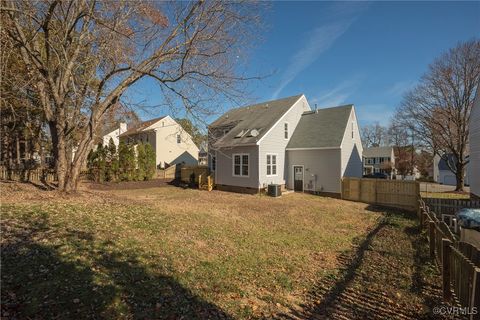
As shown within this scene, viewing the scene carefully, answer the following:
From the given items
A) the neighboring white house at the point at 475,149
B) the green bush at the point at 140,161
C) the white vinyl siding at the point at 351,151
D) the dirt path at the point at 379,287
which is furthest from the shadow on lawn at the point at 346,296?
the green bush at the point at 140,161

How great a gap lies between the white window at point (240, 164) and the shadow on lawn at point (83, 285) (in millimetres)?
14309

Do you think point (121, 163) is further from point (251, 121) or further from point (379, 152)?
point (379, 152)

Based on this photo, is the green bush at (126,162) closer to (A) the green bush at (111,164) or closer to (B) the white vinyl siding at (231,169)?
(A) the green bush at (111,164)

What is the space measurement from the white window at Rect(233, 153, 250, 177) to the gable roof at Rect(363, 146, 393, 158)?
1903 inches

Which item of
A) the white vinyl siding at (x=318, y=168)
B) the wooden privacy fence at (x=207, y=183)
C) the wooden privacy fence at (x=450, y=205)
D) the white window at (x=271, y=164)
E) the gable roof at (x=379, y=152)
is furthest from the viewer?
the gable roof at (x=379, y=152)

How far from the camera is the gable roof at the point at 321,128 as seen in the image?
1870cm

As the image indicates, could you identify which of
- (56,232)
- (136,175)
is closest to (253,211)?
(56,232)

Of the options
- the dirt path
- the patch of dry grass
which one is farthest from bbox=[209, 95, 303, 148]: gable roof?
the dirt path

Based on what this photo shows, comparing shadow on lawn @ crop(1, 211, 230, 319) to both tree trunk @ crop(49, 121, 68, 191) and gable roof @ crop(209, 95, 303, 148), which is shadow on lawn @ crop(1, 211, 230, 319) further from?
gable roof @ crop(209, 95, 303, 148)

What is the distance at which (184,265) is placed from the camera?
5383 mm

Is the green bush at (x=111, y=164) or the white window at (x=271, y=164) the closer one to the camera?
the white window at (x=271, y=164)

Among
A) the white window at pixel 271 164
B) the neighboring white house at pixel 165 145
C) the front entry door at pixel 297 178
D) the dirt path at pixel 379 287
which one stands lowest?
the dirt path at pixel 379 287

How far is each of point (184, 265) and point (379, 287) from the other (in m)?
3.83

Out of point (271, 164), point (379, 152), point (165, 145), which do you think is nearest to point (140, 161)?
point (165, 145)
